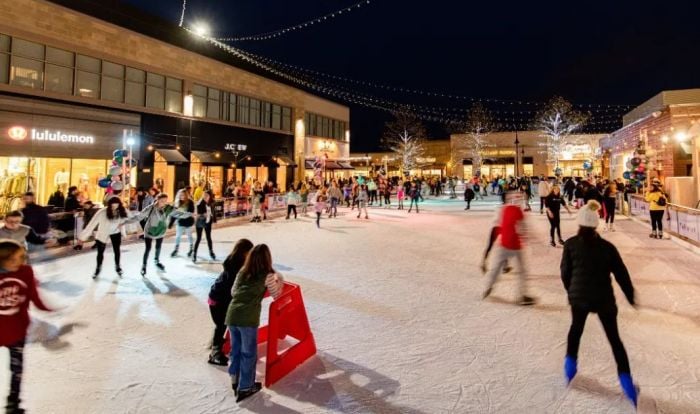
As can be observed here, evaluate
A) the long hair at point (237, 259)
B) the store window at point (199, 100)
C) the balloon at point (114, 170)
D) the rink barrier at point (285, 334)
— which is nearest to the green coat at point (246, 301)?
the rink barrier at point (285, 334)

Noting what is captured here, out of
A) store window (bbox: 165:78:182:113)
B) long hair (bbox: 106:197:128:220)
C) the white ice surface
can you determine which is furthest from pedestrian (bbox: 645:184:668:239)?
store window (bbox: 165:78:182:113)

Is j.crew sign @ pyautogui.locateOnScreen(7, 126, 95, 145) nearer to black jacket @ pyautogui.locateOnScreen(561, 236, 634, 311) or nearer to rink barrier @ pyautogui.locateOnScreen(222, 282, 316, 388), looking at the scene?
rink barrier @ pyautogui.locateOnScreen(222, 282, 316, 388)

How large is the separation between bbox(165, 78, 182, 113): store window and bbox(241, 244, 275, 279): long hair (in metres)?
21.9

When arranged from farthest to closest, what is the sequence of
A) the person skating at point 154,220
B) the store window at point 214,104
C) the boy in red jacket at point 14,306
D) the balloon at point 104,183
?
1. the store window at point 214,104
2. the balloon at point 104,183
3. the person skating at point 154,220
4. the boy in red jacket at point 14,306

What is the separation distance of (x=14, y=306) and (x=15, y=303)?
2 cm

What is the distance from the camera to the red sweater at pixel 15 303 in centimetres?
311

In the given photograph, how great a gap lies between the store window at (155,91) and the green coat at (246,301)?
70.3ft

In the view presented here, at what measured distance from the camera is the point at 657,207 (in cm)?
1149

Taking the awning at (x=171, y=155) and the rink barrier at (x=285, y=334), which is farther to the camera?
the awning at (x=171, y=155)

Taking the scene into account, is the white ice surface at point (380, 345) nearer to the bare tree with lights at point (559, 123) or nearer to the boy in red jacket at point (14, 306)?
the boy in red jacket at point (14, 306)

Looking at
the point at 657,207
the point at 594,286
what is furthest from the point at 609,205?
the point at 594,286

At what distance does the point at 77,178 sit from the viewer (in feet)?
60.2

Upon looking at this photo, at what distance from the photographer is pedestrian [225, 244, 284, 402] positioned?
11.3 ft

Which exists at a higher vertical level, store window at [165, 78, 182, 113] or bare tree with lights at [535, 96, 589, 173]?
bare tree with lights at [535, 96, 589, 173]
